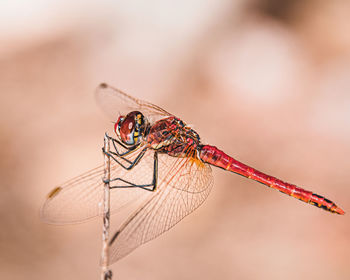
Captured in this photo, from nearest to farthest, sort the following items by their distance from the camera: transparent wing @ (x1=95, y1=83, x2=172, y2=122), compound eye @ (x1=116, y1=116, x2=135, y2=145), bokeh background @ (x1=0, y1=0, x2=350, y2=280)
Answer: compound eye @ (x1=116, y1=116, x2=135, y2=145)
transparent wing @ (x1=95, y1=83, x2=172, y2=122)
bokeh background @ (x1=0, y1=0, x2=350, y2=280)

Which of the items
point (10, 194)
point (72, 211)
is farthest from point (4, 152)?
point (72, 211)

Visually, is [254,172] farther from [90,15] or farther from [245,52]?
[90,15]

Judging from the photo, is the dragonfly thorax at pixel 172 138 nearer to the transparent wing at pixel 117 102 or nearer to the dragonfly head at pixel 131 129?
the dragonfly head at pixel 131 129

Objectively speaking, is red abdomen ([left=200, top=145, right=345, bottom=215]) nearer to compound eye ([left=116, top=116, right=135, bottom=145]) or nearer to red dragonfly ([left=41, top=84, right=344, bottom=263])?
red dragonfly ([left=41, top=84, right=344, bottom=263])

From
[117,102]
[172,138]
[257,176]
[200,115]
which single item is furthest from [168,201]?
[200,115]

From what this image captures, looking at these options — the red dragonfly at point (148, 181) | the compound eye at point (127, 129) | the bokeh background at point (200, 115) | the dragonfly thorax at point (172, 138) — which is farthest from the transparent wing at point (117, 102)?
the bokeh background at point (200, 115)

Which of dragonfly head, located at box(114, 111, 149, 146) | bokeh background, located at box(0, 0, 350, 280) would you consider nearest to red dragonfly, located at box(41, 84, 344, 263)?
dragonfly head, located at box(114, 111, 149, 146)

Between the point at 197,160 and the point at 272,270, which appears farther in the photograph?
the point at 272,270
